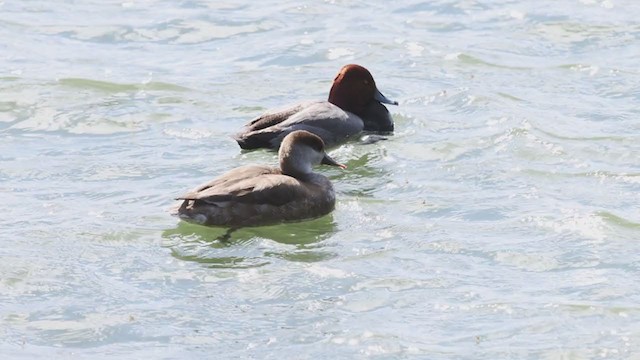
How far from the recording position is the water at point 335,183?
8641 millimetres

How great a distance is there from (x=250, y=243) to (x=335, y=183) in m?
1.92

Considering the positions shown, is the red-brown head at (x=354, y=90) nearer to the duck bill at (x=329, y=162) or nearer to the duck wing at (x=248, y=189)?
the duck bill at (x=329, y=162)

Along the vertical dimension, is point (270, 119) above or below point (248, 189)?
below

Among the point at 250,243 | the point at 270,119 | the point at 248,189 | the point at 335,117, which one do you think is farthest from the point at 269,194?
the point at 335,117

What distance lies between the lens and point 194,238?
10.4 meters

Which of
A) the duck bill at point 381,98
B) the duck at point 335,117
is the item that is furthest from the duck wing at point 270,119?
the duck bill at point 381,98

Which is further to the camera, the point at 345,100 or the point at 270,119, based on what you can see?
the point at 345,100

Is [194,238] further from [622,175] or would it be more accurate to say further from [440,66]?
[440,66]

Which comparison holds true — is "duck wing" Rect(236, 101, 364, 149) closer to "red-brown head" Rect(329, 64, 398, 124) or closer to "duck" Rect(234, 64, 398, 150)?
"duck" Rect(234, 64, 398, 150)

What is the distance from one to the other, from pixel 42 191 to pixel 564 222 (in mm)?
4109

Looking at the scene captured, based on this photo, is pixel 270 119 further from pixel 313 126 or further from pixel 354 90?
pixel 354 90

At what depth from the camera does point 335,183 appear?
12062 millimetres

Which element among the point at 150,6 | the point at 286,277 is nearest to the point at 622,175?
the point at 286,277

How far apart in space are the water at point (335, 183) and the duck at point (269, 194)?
0.16 m
